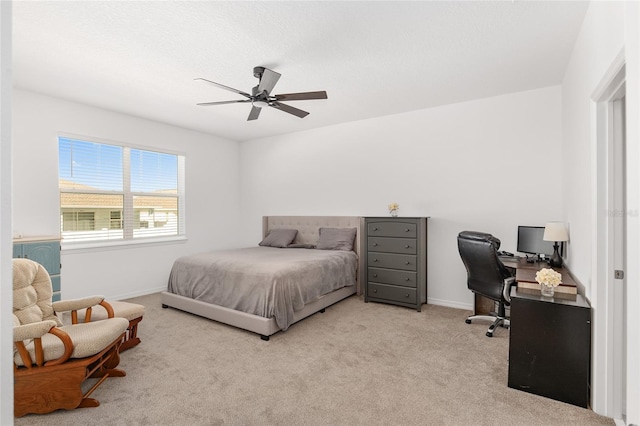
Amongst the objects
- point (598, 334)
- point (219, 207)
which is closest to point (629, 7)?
point (598, 334)

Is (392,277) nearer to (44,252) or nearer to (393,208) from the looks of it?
(393,208)

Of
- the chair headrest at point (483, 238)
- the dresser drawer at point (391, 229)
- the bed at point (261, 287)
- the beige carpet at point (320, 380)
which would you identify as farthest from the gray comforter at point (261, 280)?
the chair headrest at point (483, 238)

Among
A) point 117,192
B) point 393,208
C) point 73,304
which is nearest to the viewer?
point 73,304

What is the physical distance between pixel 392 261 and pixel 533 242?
5.37 ft

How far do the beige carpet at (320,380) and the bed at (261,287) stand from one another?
7.4 inches

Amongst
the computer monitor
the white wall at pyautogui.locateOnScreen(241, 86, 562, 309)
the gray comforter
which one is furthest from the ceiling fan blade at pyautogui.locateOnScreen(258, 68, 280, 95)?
the computer monitor

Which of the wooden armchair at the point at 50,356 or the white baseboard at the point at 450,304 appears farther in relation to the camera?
the white baseboard at the point at 450,304

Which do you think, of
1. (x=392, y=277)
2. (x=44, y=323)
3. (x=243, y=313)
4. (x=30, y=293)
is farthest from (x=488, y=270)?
(x=30, y=293)

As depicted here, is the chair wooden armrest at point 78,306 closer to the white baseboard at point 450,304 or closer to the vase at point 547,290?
the vase at point 547,290

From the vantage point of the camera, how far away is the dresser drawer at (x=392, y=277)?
4180 mm

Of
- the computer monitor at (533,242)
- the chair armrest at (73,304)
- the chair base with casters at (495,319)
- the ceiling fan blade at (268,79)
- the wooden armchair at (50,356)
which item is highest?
the ceiling fan blade at (268,79)

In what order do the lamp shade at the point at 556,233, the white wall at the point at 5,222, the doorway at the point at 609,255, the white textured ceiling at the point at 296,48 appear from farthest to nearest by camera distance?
the lamp shade at the point at 556,233, the white textured ceiling at the point at 296,48, the doorway at the point at 609,255, the white wall at the point at 5,222

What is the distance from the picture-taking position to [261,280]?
3.33 metres

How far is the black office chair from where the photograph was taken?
10.2 ft
